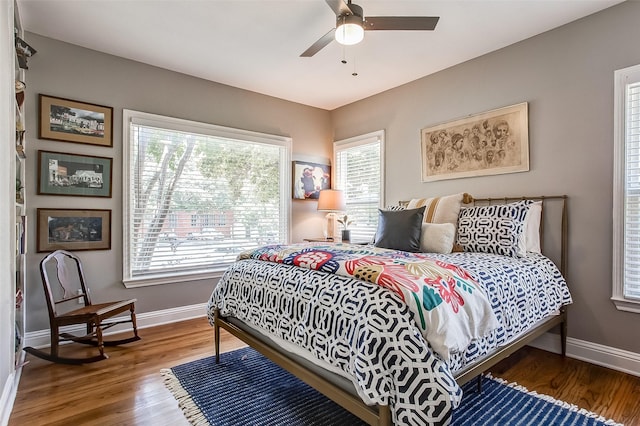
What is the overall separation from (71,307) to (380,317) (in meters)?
2.97

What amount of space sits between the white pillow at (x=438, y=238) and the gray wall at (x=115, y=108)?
8.00 ft

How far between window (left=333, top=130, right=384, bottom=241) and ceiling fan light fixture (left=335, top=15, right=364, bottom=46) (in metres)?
2.04

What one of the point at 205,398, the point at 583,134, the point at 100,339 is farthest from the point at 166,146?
the point at 583,134

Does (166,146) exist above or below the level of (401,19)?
below

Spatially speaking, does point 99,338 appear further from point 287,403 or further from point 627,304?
point 627,304

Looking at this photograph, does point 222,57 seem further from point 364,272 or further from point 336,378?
point 336,378

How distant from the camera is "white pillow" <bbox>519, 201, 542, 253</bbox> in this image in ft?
8.59

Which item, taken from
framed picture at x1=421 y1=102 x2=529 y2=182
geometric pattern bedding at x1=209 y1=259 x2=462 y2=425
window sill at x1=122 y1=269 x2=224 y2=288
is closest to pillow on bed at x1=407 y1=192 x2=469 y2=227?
framed picture at x1=421 y1=102 x2=529 y2=182

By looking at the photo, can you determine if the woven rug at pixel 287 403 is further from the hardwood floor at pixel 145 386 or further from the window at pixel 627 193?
the window at pixel 627 193

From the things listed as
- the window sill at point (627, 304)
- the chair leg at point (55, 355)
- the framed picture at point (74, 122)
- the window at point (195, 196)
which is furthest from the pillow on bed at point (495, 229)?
the framed picture at point (74, 122)

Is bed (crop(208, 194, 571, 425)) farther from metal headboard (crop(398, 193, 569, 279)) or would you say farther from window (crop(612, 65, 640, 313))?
window (crop(612, 65, 640, 313))

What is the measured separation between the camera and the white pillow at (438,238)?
8.64 ft

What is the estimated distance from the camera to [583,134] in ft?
8.37

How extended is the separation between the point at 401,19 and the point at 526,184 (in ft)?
5.87
